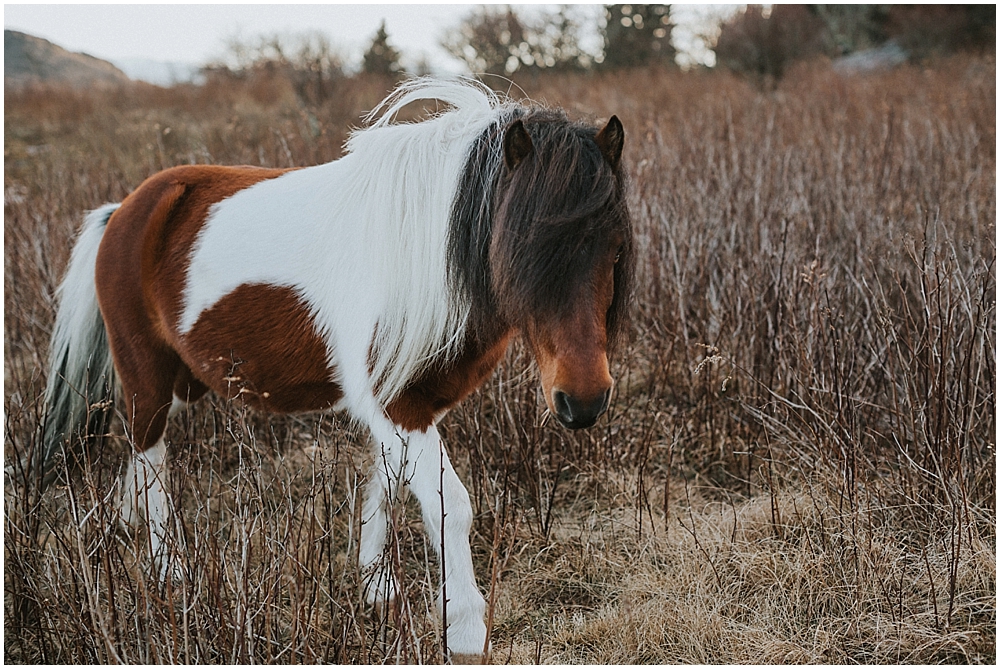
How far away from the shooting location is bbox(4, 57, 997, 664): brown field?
1.68 metres

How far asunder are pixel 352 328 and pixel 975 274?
2169 millimetres

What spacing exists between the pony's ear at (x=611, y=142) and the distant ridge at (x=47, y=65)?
23.4ft

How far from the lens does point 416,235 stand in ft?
5.80

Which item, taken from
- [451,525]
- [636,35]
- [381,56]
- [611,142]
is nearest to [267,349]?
[451,525]

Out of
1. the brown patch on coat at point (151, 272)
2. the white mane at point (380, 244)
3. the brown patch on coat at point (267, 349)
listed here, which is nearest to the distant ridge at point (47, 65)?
the brown patch on coat at point (151, 272)

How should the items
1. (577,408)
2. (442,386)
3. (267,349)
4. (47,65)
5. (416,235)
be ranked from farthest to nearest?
(47,65)
(267,349)
(442,386)
(416,235)
(577,408)

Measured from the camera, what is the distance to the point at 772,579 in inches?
85.7

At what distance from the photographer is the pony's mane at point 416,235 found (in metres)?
1.75

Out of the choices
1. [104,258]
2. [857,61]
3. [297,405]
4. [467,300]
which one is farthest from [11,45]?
[857,61]

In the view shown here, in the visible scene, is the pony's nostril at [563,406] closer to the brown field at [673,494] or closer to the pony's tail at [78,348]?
the brown field at [673,494]

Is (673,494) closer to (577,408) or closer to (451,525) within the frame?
(451,525)

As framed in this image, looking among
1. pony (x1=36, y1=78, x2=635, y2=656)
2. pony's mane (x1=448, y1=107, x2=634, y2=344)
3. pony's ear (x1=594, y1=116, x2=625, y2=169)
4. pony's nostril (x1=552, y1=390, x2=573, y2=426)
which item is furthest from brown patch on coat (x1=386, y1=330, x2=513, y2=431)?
pony's ear (x1=594, y1=116, x2=625, y2=169)

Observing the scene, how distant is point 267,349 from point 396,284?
1.88 feet

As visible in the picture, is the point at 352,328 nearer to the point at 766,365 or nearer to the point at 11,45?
the point at 766,365
